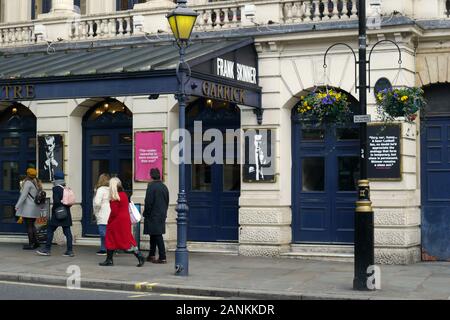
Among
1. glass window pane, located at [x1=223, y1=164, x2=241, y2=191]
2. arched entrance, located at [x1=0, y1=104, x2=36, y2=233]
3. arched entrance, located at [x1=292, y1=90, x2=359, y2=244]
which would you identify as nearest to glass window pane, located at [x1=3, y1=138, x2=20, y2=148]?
arched entrance, located at [x1=0, y1=104, x2=36, y2=233]

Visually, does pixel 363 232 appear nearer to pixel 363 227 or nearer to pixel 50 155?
pixel 363 227

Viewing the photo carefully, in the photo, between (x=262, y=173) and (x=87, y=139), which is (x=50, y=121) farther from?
(x=262, y=173)

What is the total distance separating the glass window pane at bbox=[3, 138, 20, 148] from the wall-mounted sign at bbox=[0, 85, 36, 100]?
448cm

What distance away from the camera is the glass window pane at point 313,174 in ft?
62.3

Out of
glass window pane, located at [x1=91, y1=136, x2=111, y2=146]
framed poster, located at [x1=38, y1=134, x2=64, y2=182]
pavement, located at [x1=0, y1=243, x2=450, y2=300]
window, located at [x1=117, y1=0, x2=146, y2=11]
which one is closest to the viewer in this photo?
pavement, located at [x1=0, y1=243, x2=450, y2=300]

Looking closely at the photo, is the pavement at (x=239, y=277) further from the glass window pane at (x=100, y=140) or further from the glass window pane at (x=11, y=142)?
the glass window pane at (x=11, y=142)

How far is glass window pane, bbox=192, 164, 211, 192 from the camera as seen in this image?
20109 mm

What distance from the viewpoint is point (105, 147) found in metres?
21.5

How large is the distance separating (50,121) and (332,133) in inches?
298

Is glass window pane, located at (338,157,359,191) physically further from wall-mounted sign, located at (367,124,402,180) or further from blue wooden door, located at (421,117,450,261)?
blue wooden door, located at (421,117,450,261)

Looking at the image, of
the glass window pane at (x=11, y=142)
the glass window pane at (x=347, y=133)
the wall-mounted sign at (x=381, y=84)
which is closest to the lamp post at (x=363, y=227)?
the wall-mounted sign at (x=381, y=84)

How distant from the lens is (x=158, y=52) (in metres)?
18.8
